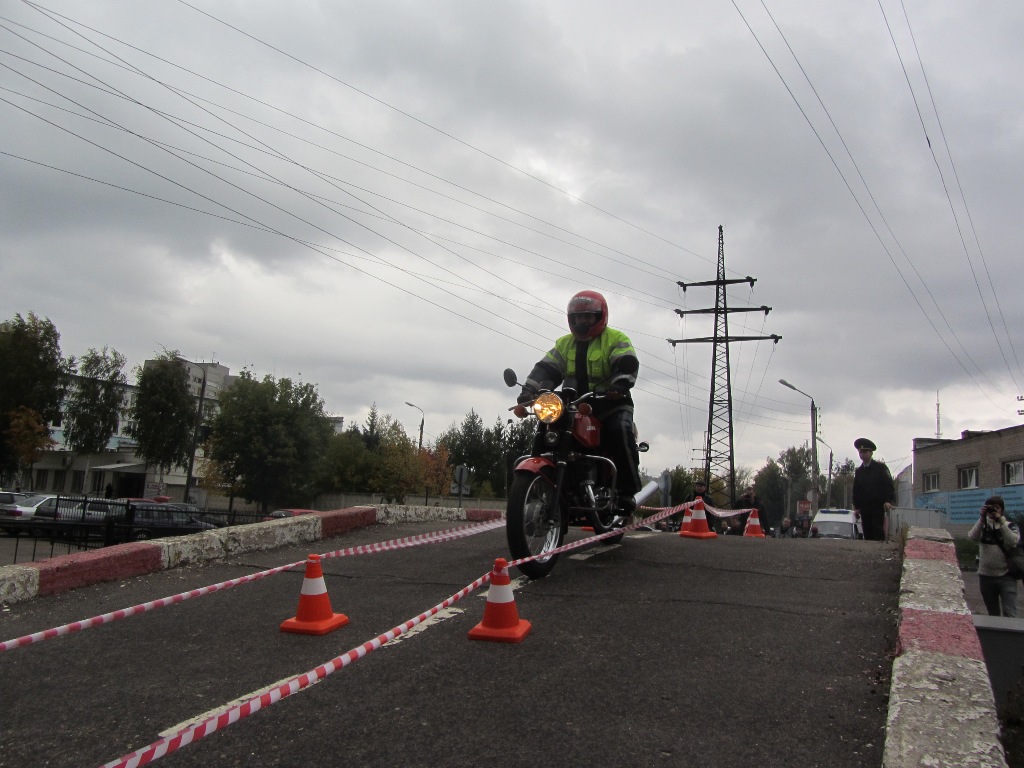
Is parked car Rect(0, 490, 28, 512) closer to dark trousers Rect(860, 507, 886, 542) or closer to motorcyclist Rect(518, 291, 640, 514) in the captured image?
motorcyclist Rect(518, 291, 640, 514)

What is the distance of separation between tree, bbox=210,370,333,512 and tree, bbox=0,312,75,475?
386 inches

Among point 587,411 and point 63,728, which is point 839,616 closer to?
point 587,411

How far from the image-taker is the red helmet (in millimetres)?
6848

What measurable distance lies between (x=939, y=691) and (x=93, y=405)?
53.6 meters

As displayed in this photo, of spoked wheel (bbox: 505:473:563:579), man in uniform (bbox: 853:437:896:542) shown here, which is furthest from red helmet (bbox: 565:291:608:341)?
man in uniform (bbox: 853:437:896:542)

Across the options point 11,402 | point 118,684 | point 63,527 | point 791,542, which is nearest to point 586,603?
point 118,684

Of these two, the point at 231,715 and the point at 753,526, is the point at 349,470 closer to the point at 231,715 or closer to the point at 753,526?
the point at 753,526

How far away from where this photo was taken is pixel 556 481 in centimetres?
601

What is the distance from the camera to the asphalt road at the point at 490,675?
2.99 metres

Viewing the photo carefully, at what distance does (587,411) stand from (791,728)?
348 centimetres

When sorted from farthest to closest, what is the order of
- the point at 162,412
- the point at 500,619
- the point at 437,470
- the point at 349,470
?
the point at 437,470, the point at 349,470, the point at 162,412, the point at 500,619

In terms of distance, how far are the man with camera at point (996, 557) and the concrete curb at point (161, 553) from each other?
23.9 feet

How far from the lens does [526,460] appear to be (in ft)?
19.2

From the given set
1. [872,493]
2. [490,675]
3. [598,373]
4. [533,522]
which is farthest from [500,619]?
[872,493]
